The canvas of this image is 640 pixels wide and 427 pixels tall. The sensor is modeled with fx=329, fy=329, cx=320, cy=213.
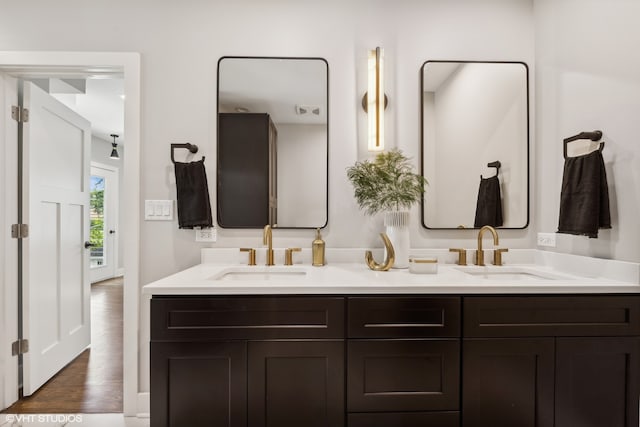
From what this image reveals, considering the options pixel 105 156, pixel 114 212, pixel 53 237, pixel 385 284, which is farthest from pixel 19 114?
pixel 114 212

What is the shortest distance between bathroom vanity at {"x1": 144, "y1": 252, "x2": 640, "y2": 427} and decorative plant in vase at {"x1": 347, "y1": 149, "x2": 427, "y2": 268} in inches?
19.0

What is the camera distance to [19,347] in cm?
206

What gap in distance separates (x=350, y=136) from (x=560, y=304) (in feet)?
4.30

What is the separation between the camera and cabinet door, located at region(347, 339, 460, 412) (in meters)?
1.29

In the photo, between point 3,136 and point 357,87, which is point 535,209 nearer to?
point 357,87

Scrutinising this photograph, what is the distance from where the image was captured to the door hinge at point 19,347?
2.03 m

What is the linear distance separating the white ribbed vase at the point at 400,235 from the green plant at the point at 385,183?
0.08 metres

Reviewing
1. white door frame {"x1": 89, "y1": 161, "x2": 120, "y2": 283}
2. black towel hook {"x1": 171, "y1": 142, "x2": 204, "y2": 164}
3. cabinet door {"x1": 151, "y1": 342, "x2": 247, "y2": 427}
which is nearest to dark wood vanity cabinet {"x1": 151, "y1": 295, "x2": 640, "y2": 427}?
cabinet door {"x1": 151, "y1": 342, "x2": 247, "y2": 427}

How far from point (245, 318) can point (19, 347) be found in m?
1.81

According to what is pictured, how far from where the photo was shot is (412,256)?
194 centimetres

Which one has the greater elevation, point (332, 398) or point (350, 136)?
point (350, 136)

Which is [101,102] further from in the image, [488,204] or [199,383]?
[488,204]

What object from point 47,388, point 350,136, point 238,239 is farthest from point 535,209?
point 47,388

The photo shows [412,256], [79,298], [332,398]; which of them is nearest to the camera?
[332,398]
